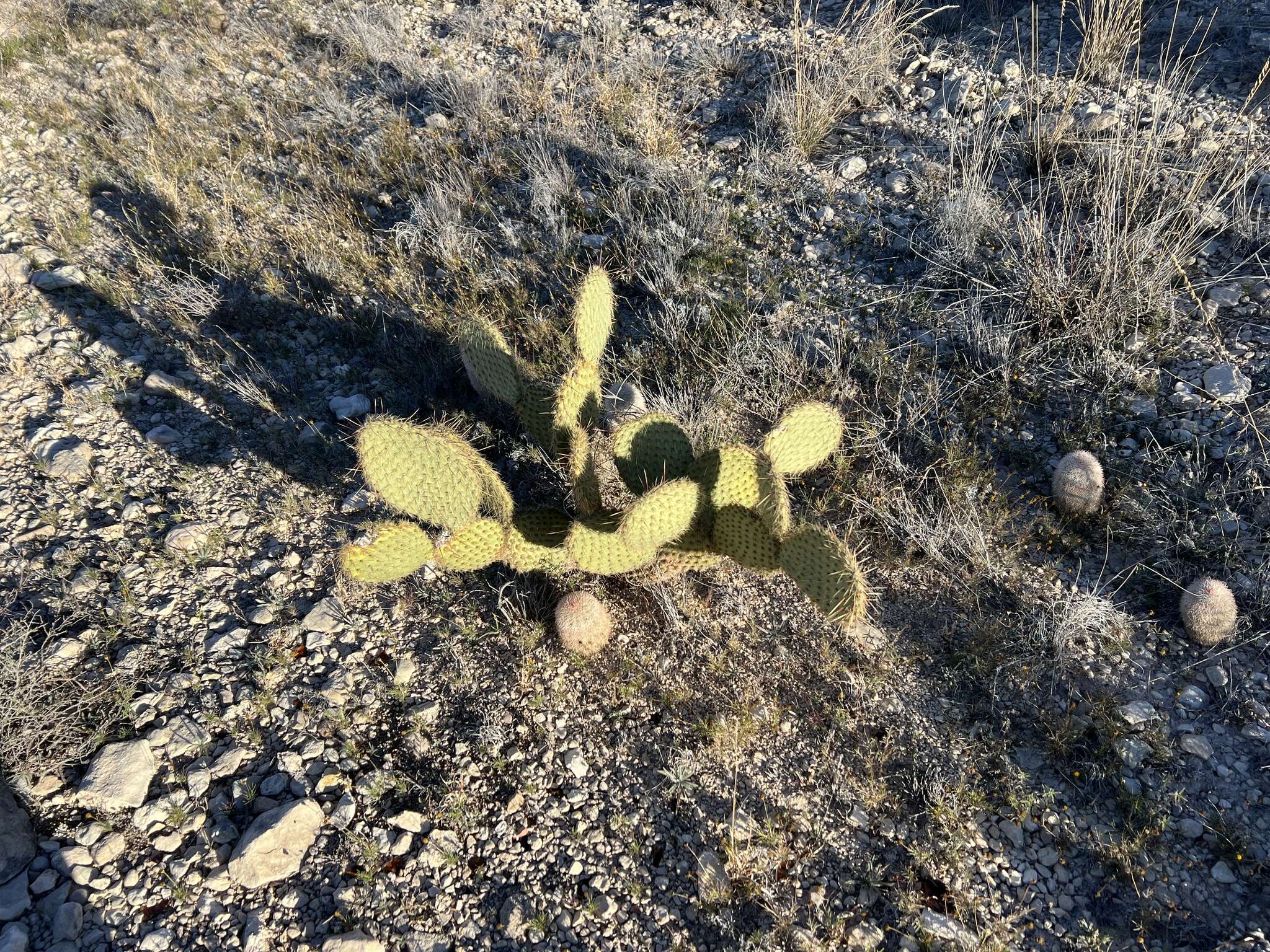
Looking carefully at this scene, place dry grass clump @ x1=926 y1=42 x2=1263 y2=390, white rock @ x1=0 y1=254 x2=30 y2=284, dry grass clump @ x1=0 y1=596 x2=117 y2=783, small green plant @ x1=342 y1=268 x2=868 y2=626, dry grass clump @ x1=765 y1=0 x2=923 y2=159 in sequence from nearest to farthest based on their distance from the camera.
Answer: dry grass clump @ x1=0 y1=596 x2=117 y2=783 → small green plant @ x1=342 y1=268 x2=868 y2=626 → dry grass clump @ x1=926 y1=42 x2=1263 y2=390 → white rock @ x1=0 y1=254 x2=30 y2=284 → dry grass clump @ x1=765 y1=0 x2=923 y2=159

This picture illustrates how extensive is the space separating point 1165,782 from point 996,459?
4.80 ft

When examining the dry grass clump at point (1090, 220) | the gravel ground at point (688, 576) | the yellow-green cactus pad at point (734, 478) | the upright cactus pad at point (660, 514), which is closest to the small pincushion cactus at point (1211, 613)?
the gravel ground at point (688, 576)

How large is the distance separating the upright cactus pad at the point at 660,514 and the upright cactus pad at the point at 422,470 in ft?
1.95

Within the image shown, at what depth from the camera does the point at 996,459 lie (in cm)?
341

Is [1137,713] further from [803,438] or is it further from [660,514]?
[660,514]

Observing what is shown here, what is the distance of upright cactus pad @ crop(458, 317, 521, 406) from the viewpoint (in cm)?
320

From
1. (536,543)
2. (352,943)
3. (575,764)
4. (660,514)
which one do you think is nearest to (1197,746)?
(660,514)

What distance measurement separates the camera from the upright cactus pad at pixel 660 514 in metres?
2.53

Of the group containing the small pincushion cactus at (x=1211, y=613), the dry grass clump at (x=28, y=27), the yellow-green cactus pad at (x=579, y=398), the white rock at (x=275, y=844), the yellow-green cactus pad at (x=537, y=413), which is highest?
the dry grass clump at (x=28, y=27)

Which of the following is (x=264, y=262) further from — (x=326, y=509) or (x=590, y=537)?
(x=590, y=537)

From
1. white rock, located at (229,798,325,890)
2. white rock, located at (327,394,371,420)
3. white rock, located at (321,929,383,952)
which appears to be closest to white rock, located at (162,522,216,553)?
Answer: white rock, located at (327,394,371,420)

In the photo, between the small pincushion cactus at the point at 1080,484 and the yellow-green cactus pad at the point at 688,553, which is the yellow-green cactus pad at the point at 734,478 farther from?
the small pincushion cactus at the point at 1080,484

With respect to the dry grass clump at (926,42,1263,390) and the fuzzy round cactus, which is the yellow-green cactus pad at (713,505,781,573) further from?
the dry grass clump at (926,42,1263,390)

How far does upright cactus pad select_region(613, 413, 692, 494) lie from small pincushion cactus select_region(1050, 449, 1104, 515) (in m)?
1.67
